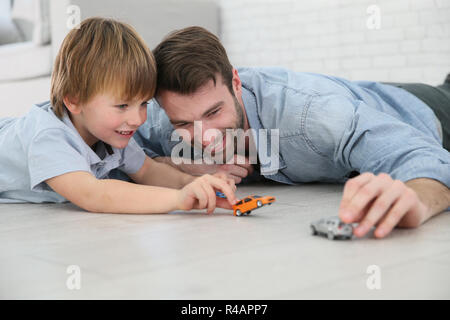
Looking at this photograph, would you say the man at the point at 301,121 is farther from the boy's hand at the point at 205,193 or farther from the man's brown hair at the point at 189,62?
the boy's hand at the point at 205,193

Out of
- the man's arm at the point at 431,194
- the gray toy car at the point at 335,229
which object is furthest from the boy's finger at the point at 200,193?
the man's arm at the point at 431,194

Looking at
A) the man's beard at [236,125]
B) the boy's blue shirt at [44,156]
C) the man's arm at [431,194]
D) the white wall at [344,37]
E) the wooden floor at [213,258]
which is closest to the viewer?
the wooden floor at [213,258]

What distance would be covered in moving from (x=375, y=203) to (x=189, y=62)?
674mm

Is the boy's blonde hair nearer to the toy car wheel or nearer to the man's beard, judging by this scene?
the man's beard

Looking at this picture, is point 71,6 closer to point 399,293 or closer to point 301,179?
point 301,179

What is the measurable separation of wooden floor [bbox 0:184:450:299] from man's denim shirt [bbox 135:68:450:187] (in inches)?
6.0

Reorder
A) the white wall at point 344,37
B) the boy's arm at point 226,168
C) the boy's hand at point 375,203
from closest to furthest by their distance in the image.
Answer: the boy's hand at point 375,203 < the boy's arm at point 226,168 < the white wall at point 344,37

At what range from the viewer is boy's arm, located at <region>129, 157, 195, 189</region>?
1.57 metres

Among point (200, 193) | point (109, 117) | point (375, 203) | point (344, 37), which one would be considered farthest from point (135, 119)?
point (344, 37)

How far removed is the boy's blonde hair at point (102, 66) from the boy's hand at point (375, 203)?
0.63m

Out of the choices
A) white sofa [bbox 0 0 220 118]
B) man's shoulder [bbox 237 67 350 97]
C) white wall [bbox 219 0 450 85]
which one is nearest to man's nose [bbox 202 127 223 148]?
man's shoulder [bbox 237 67 350 97]

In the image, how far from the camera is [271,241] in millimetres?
950

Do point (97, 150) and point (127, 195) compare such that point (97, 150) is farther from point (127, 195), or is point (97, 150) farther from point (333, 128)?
point (333, 128)

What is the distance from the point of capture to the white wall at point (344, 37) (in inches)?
109
